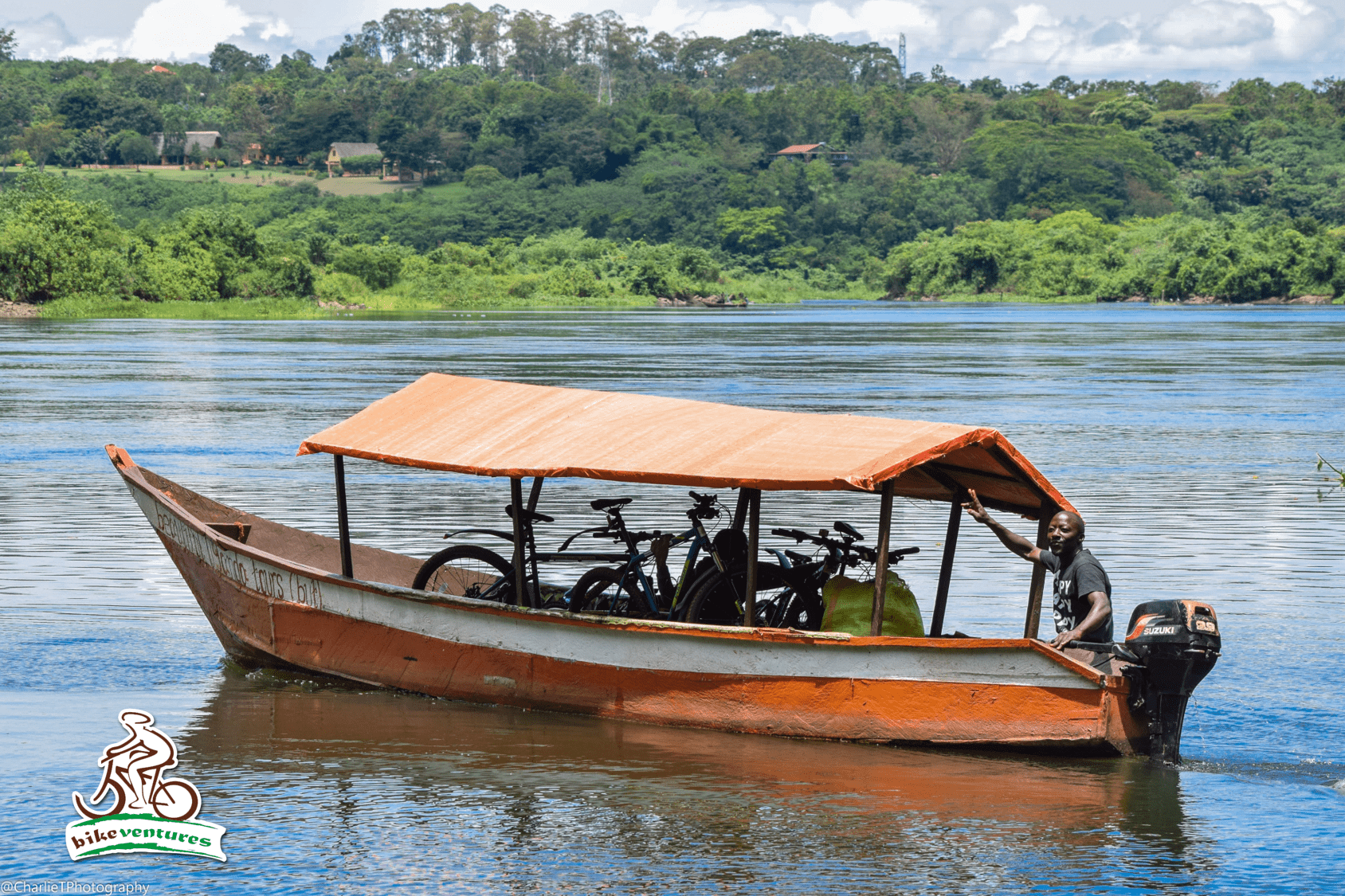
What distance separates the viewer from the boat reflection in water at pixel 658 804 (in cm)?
820

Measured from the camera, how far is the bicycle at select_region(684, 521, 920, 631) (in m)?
10.9

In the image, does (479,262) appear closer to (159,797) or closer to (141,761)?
(141,761)

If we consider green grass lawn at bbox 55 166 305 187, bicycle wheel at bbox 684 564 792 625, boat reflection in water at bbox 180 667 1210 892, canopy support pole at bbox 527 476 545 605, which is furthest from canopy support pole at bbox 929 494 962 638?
green grass lawn at bbox 55 166 305 187

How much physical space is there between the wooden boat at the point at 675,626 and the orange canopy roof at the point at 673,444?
2 centimetres

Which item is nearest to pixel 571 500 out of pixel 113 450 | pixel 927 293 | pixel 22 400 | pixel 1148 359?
pixel 113 450

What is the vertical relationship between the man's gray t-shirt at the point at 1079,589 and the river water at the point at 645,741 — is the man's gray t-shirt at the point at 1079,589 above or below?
above

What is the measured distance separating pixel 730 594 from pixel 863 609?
100cm

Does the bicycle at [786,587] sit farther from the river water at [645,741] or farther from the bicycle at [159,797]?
the bicycle at [159,797]

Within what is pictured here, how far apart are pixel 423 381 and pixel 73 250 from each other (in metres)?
74.8

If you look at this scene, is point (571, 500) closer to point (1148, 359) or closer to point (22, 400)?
point (22, 400)

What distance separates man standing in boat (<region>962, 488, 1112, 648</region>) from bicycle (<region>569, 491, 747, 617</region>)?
6.04ft

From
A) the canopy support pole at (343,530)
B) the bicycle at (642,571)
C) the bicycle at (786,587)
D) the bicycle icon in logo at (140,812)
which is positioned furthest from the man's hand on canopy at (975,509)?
the bicycle icon in logo at (140,812)

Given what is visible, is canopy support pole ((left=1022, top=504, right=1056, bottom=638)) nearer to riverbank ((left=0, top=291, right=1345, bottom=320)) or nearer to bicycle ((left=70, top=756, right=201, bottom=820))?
bicycle ((left=70, top=756, right=201, bottom=820))

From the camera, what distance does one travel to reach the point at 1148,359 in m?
52.0
